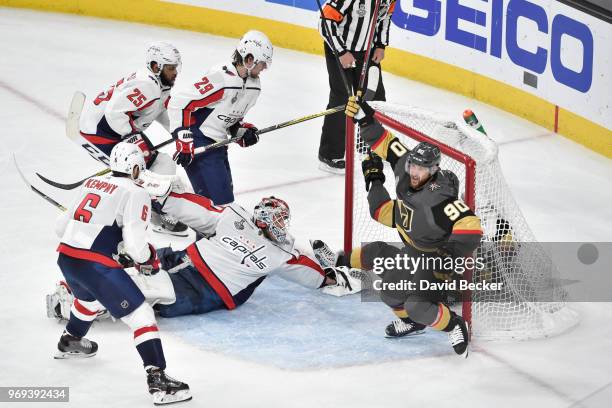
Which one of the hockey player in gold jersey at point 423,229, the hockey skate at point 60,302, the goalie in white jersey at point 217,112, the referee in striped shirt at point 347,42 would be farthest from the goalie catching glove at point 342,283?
the referee in striped shirt at point 347,42

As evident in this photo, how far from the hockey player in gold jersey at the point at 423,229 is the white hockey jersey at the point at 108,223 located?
3.56 feet

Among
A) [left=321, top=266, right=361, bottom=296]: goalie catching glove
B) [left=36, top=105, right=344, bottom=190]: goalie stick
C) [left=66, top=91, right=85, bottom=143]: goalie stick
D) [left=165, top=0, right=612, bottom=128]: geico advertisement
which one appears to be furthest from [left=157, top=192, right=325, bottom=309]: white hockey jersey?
[left=165, top=0, right=612, bottom=128]: geico advertisement

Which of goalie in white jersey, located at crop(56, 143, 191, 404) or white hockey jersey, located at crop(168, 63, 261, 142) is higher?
white hockey jersey, located at crop(168, 63, 261, 142)

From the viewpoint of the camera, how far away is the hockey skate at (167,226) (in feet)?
21.7

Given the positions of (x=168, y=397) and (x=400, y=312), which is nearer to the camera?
(x=168, y=397)

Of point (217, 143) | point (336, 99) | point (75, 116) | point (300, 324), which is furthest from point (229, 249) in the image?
point (336, 99)

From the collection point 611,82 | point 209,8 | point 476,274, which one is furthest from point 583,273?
point 209,8

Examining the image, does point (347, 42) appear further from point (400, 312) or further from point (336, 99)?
point (400, 312)

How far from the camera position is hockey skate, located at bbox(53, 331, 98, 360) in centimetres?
527

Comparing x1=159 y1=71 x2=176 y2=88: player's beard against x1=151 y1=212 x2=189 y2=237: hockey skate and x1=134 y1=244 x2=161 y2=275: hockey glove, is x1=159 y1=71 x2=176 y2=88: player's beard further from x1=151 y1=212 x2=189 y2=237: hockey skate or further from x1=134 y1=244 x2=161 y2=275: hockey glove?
x1=134 y1=244 x2=161 y2=275: hockey glove

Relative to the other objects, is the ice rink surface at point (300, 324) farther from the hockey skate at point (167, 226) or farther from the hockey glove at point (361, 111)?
the hockey glove at point (361, 111)

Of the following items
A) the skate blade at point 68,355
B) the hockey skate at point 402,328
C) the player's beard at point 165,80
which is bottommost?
the skate blade at point 68,355

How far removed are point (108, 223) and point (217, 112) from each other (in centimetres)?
160

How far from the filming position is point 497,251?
5457mm
